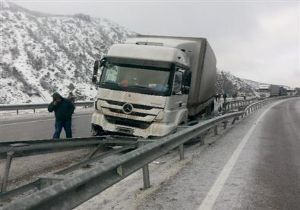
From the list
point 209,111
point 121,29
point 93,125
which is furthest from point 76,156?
point 121,29

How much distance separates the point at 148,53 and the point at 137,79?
0.82m

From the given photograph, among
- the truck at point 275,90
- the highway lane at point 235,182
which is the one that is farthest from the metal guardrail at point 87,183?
the truck at point 275,90

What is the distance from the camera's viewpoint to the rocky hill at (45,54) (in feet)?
162

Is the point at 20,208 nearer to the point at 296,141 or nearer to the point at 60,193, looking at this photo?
the point at 60,193

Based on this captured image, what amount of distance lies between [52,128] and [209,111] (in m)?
6.57

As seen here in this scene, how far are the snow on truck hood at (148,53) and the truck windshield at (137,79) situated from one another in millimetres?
291

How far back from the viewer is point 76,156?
11727mm

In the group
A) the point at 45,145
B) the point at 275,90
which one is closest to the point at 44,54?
the point at 275,90

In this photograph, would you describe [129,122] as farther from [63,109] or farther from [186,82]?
[63,109]

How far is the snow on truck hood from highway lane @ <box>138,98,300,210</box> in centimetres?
264

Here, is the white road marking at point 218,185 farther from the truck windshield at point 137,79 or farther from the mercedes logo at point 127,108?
the mercedes logo at point 127,108

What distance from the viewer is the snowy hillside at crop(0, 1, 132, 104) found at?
4938cm

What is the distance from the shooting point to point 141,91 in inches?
506

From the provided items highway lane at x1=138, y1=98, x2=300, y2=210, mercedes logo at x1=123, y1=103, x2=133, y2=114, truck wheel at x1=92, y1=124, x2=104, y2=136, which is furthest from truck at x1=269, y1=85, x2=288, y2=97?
highway lane at x1=138, y1=98, x2=300, y2=210
